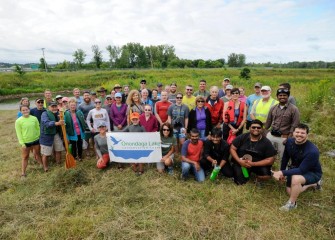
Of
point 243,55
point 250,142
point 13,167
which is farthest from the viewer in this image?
point 243,55

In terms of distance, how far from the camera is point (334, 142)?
6996 millimetres

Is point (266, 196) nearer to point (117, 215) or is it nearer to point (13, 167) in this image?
Result: point (117, 215)

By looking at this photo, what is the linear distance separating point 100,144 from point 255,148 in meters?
3.75

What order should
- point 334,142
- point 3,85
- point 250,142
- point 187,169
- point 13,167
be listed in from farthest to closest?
1. point 3,85
2. point 334,142
3. point 13,167
4. point 187,169
5. point 250,142

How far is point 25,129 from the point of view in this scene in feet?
17.9

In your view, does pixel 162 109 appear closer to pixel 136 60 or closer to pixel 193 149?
pixel 193 149

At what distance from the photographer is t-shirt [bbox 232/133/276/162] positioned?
15.5ft

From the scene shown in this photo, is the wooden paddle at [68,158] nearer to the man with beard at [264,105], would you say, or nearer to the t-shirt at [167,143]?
the t-shirt at [167,143]

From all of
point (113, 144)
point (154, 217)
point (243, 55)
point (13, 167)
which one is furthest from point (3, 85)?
point (243, 55)

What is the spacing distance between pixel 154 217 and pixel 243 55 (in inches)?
4134

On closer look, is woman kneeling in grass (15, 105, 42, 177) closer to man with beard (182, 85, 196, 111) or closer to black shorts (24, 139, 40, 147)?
black shorts (24, 139, 40, 147)

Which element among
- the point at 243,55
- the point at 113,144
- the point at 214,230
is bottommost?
the point at 214,230

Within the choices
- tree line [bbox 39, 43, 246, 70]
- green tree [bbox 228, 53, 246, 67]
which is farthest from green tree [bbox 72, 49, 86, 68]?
green tree [bbox 228, 53, 246, 67]

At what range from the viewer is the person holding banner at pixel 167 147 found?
18.1 ft
